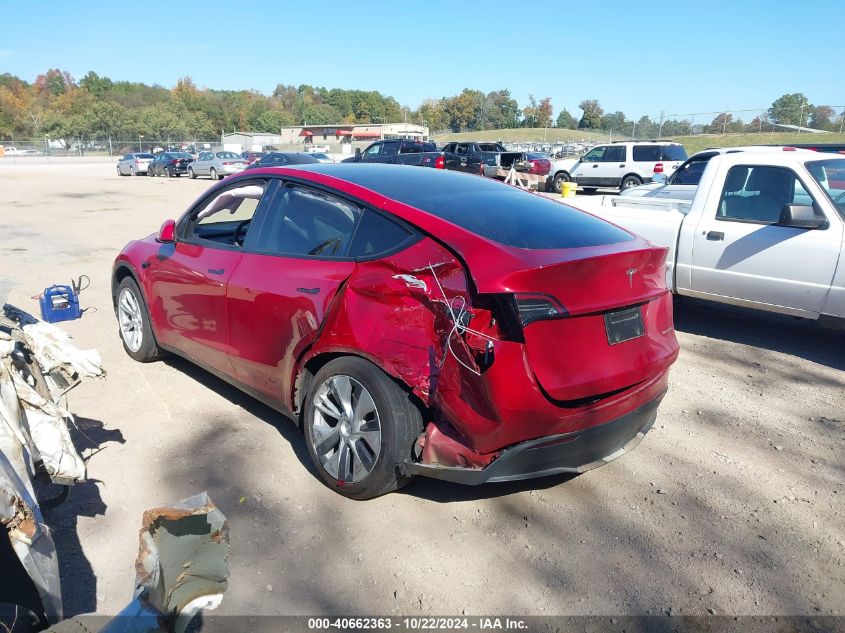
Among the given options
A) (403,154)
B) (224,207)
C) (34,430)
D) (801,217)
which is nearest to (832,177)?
(801,217)

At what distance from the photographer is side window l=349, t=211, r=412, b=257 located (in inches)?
127

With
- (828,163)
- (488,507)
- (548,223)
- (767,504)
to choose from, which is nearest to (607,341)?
(548,223)

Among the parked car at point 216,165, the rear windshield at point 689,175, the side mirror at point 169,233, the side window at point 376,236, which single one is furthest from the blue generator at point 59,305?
the parked car at point 216,165

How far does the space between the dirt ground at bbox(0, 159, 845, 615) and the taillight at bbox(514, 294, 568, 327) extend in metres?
0.16

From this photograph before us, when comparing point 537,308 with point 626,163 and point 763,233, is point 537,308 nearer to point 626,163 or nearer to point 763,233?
point 763,233

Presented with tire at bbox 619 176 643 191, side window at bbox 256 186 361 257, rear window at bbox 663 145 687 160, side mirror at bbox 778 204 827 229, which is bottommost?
tire at bbox 619 176 643 191

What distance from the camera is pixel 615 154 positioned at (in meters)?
22.1

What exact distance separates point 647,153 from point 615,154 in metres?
1.08

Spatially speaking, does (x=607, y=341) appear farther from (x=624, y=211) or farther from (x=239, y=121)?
(x=239, y=121)

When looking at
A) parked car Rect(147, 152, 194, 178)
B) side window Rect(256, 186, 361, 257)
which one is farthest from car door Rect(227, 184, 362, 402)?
parked car Rect(147, 152, 194, 178)

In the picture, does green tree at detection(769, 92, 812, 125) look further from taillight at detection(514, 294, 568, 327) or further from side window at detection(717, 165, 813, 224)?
taillight at detection(514, 294, 568, 327)

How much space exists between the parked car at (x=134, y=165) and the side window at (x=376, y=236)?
36703mm

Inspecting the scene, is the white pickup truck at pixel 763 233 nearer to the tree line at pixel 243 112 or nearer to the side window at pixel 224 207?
the side window at pixel 224 207

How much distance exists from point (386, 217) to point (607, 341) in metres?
1.26
